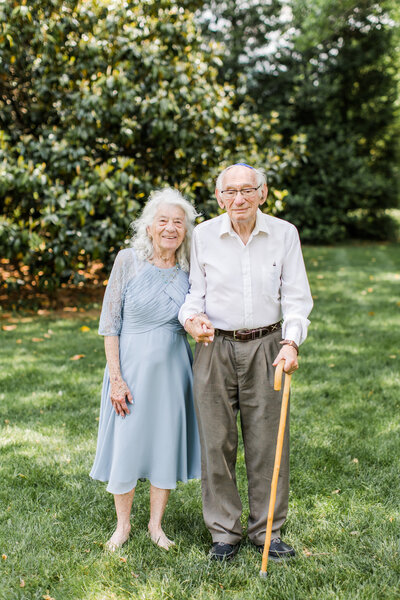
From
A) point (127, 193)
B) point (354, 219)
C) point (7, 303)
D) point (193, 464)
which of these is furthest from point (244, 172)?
point (354, 219)

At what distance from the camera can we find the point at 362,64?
58.1ft

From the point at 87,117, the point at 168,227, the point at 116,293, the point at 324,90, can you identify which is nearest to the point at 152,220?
the point at 168,227

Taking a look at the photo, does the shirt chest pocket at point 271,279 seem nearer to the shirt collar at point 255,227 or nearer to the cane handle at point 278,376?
the shirt collar at point 255,227

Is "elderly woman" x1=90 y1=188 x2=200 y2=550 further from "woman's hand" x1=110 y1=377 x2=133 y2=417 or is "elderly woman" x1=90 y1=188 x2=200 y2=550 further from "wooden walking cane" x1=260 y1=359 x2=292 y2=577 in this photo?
"wooden walking cane" x1=260 y1=359 x2=292 y2=577

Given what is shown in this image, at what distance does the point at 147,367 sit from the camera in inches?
112

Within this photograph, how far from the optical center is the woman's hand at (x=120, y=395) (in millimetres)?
2834

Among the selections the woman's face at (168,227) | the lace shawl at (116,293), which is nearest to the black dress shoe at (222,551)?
the lace shawl at (116,293)

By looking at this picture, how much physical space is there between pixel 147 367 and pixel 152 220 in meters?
0.74

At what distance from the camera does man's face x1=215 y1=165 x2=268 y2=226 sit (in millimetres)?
2611

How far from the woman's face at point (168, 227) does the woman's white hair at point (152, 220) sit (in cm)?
3

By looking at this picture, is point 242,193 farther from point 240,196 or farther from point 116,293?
point 116,293

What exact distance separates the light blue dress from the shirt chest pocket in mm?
438

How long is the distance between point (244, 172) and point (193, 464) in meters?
1.56

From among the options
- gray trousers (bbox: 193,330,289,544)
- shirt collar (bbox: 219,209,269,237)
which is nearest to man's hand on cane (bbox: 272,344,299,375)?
gray trousers (bbox: 193,330,289,544)
